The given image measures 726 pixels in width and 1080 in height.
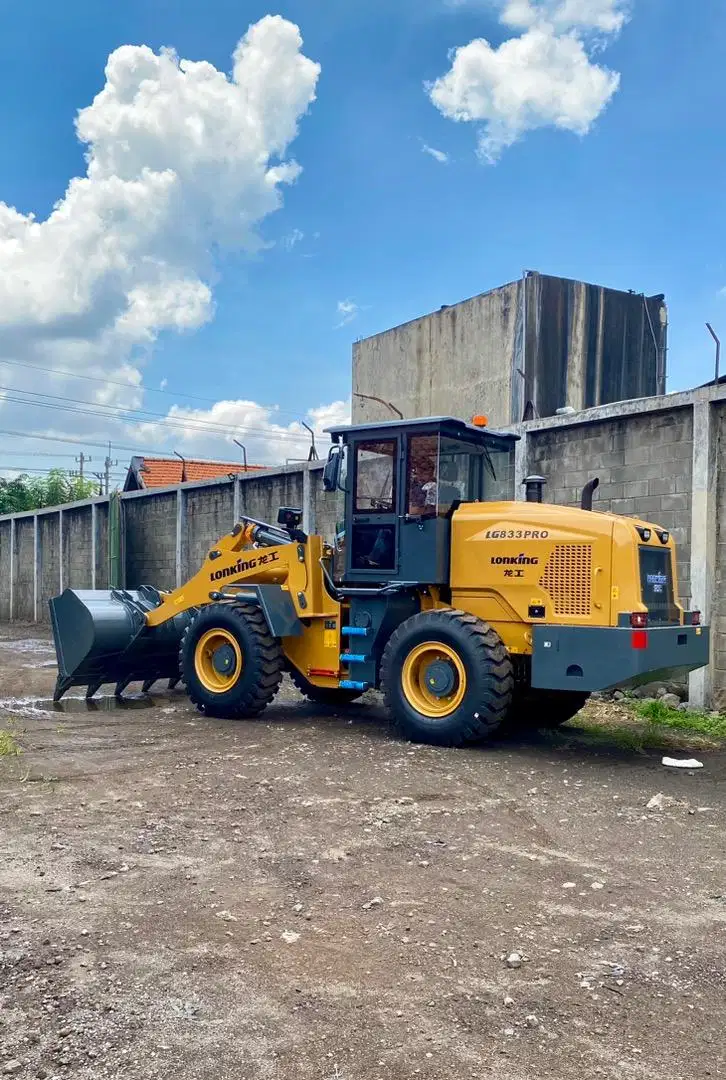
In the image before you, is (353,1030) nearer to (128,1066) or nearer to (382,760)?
(128,1066)

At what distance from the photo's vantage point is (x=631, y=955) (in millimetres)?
3701

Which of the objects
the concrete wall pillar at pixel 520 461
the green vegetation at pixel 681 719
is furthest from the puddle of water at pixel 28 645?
the green vegetation at pixel 681 719

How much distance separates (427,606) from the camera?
8297mm

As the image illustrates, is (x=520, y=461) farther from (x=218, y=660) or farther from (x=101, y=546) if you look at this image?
(x=101, y=546)

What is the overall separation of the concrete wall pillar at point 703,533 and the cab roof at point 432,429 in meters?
1.92

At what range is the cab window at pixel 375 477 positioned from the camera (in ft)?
27.1

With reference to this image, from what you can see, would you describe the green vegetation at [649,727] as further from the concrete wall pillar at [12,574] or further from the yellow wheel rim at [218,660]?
the concrete wall pillar at [12,574]

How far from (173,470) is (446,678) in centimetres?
2433

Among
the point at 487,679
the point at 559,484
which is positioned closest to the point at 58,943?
the point at 487,679

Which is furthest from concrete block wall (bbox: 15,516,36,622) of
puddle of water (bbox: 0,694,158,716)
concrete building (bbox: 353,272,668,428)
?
puddle of water (bbox: 0,694,158,716)

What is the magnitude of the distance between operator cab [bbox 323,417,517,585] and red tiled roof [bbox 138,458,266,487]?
20.0 metres

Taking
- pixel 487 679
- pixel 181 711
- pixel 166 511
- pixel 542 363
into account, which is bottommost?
pixel 181 711

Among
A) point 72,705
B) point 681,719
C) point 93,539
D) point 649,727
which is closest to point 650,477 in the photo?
point 681,719

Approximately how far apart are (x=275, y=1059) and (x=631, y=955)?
1.54m
